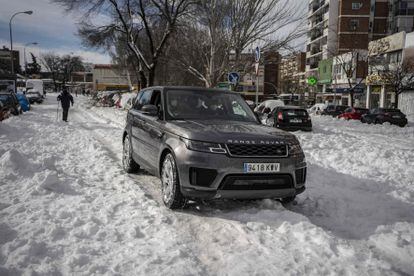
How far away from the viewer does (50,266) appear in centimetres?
345

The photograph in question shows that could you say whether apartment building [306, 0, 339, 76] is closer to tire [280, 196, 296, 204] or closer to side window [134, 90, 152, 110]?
side window [134, 90, 152, 110]

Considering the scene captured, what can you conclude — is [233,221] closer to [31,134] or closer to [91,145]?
[91,145]

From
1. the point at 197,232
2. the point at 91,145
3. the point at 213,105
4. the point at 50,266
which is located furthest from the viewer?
the point at 91,145

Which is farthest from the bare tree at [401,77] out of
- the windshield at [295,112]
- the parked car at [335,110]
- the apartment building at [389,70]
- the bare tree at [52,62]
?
the bare tree at [52,62]

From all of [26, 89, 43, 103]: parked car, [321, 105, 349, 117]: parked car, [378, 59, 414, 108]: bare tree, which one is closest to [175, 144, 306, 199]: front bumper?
[378, 59, 414, 108]: bare tree

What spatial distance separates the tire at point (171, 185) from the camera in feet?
16.3

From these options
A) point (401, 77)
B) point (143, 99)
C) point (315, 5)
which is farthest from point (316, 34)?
point (143, 99)

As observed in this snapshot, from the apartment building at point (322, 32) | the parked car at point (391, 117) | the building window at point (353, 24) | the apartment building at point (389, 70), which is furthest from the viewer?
the apartment building at point (322, 32)

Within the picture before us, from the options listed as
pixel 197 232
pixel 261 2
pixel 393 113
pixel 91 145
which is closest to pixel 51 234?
pixel 197 232

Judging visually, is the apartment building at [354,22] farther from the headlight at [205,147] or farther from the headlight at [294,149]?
the headlight at [205,147]

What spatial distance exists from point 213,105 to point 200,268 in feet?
10.5

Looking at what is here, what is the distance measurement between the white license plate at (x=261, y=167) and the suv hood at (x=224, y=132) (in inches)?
11.4

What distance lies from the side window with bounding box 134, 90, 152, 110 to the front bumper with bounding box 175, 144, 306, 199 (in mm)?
2351

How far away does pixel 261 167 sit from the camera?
15.5 feet
